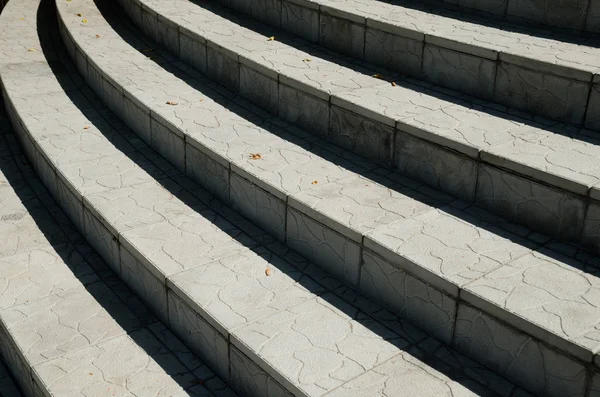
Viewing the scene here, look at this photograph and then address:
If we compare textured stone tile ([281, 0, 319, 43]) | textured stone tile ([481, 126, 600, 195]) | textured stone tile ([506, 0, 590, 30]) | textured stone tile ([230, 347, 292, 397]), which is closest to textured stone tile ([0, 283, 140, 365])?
textured stone tile ([230, 347, 292, 397])

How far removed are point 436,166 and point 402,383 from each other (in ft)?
5.13

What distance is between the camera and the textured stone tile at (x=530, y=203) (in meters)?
3.75

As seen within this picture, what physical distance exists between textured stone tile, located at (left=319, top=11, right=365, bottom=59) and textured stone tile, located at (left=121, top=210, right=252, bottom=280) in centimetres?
209

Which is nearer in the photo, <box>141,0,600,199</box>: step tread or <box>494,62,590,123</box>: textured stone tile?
<box>141,0,600,199</box>: step tread

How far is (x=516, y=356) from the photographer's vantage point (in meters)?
3.25

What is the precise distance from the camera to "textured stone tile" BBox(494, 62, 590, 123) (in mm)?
4473

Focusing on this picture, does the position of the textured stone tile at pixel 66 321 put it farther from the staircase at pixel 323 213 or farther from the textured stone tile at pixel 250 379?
the textured stone tile at pixel 250 379

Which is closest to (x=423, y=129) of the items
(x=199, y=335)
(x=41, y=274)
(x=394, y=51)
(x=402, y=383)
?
(x=394, y=51)

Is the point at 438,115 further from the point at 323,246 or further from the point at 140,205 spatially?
the point at 140,205

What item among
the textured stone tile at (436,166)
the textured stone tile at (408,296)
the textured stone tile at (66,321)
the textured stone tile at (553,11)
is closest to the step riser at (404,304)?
the textured stone tile at (408,296)

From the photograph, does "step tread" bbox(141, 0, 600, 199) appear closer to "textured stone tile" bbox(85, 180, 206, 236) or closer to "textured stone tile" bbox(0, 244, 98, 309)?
"textured stone tile" bbox(85, 180, 206, 236)

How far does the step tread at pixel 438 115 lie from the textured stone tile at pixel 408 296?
36.0 inches

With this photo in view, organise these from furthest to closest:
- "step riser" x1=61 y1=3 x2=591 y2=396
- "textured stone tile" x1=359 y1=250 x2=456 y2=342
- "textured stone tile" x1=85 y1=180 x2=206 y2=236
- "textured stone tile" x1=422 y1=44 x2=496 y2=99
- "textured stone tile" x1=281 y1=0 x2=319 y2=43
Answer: "textured stone tile" x1=281 y1=0 x2=319 y2=43 < "textured stone tile" x1=422 y1=44 x2=496 y2=99 < "textured stone tile" x1=85 y1=180 x2=206 y2=236 < "textured stone tile" x1=359 y1=250 x2=456 y2=342 < "step riser" x1=61 y1=3 x2=591 y2=396

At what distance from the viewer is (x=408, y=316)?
3.75 m
